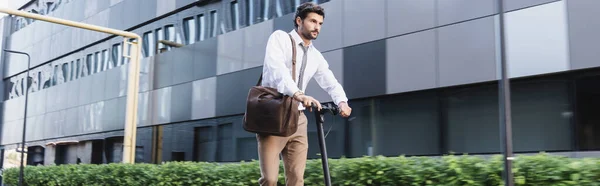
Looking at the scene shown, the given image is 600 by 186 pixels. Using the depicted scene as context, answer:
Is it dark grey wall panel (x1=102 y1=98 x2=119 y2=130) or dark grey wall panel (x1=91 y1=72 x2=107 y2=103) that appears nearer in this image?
dark grey wall panel (x1=102 y1=98 x2=119 y2=130)

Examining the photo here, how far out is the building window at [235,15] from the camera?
1892 cm

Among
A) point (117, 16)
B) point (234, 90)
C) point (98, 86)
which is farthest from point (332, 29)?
point (98, 86)

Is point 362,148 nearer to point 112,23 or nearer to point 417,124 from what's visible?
point 417,124

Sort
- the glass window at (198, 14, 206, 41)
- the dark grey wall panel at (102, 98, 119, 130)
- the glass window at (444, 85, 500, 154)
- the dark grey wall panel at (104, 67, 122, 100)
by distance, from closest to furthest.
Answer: the glass window at (444, 85, 500, 154), the glass window at (198, 14, 206, 41), the dark grey wall panel at (102, 98, 119, 130), the dark grey wall panel at (104, 67, 122, 100)

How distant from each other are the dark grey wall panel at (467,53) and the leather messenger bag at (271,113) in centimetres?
904

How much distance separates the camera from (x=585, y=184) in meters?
5.43

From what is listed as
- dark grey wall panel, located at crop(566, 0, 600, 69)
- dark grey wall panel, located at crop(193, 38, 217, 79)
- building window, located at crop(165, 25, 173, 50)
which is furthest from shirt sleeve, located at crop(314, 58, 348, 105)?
building window, located at crop(165, 25, 173, 50)

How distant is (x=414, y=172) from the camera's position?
23.5 ft

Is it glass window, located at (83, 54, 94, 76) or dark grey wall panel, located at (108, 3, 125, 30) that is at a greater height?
dark grey wall panel, located at (108, 3, 125, 30)

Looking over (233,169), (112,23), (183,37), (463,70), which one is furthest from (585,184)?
(112,23)

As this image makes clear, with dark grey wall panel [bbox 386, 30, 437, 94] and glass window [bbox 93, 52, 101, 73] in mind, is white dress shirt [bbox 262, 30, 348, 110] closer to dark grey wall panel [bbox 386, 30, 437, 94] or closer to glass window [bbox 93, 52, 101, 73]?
dark grey wall panel [bbox 386, 30, 437, 94]

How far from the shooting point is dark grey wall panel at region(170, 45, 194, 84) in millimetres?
20797

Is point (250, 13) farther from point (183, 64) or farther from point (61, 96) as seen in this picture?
point (61, 96)

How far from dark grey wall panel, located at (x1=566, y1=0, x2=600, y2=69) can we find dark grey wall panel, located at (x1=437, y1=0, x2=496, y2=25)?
61.8 inches
